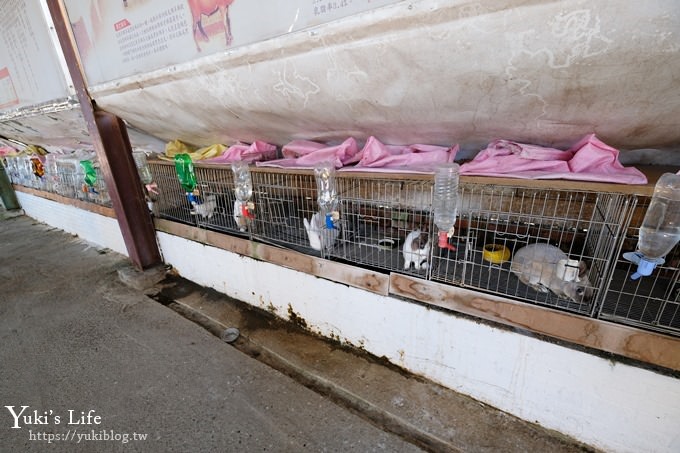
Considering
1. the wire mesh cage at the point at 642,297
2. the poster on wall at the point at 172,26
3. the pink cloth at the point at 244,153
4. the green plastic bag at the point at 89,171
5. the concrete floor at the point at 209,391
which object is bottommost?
the concrete floor at the point at 209,391

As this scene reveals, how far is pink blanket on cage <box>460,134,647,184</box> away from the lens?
110 centimetres

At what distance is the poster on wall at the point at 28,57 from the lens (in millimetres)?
2246

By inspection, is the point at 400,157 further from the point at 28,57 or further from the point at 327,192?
the point at 28,57

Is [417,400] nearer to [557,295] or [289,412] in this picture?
[289,412]

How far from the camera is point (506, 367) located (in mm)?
1396

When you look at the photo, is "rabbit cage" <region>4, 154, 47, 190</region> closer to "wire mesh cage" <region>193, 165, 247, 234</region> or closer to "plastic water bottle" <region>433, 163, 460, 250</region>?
"wire mesh cage" <region>193, 165, 247, 234</region>

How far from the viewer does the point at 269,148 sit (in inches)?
88.5

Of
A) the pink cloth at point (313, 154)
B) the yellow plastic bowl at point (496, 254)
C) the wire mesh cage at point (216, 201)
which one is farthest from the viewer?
the wire mesh cage at point (216, 201)

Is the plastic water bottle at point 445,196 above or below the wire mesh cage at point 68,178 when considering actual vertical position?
above

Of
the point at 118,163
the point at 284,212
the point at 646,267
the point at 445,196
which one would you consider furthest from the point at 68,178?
the point at 646,267

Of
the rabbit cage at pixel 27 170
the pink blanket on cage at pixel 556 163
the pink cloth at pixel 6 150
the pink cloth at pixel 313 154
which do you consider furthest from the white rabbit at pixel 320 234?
the pink cloth at pixel 6 150

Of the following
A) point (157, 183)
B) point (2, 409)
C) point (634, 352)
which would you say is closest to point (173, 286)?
point (157, 183)

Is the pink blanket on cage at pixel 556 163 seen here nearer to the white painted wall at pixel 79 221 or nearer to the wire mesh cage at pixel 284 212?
the wire mesh cage at pixel 284 212

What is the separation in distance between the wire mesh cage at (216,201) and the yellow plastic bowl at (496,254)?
5.44 feet
